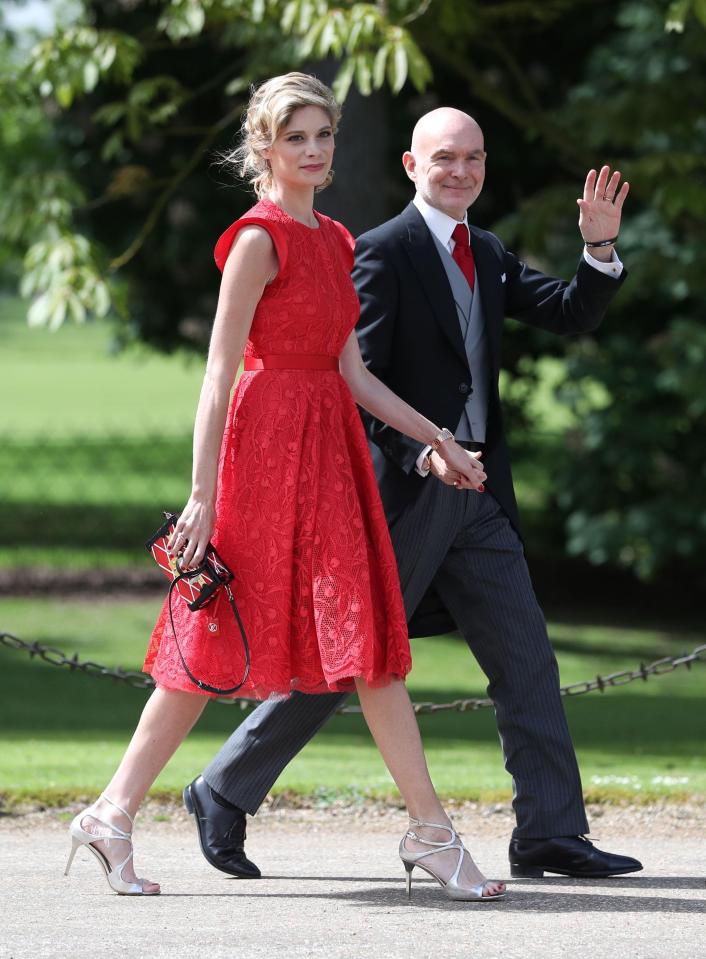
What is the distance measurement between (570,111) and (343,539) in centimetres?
905

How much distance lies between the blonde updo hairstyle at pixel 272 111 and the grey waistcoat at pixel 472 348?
0.45 meters

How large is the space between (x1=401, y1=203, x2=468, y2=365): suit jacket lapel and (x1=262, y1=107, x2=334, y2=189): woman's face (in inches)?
15.2

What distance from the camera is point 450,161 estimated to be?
4902mm

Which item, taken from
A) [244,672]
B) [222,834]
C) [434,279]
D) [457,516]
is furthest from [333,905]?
[434,279]

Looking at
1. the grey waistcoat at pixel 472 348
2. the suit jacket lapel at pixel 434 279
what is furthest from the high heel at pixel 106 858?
the suit jacket lapel at pixel 434 279

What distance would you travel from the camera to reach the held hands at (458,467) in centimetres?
454

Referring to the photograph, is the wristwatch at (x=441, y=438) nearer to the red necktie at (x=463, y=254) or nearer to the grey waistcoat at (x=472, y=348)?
the grey waistcoat at (x=472, y=348)

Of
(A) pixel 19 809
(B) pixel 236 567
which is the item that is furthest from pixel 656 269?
(B) pixel 236 567

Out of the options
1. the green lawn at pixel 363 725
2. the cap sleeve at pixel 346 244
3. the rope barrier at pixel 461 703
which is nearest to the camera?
the cap sleeve at pixel 346 244

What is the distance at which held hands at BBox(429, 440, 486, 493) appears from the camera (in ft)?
14.9

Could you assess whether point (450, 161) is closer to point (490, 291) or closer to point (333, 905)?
point (490, 291)

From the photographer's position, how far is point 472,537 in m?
4.91

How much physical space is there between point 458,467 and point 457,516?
0.35 m

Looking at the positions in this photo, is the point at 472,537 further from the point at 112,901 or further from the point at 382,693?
the point at 112,901
